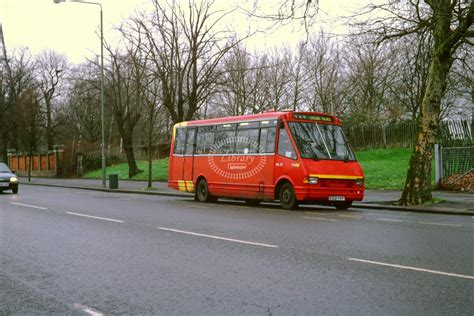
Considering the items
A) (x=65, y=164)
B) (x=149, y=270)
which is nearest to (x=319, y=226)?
(x=149, y=270)

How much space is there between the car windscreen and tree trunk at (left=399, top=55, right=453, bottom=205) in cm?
200

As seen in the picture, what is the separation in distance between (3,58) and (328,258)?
206 ft

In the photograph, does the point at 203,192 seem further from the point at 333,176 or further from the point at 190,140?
the point at 333,176

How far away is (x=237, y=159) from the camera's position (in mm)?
20234

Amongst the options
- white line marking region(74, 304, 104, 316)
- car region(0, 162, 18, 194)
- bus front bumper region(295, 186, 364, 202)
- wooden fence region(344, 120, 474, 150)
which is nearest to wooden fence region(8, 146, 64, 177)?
car region(0, 162, 18, 194)

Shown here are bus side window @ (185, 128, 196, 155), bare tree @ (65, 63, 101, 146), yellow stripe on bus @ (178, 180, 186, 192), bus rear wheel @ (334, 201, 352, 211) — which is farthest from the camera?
bare tree @ (65, 63, 101, 146)

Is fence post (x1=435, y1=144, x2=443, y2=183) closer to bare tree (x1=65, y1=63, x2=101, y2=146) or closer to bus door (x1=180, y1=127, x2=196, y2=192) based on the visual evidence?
bus door (x1=180, y1=127, x2=196, y2=192)

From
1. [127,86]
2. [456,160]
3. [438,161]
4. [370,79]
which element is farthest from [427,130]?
[370,79]

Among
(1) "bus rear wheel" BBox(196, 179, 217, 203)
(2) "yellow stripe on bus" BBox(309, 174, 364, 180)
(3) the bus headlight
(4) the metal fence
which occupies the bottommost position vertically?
(1) "bus rear wheel" BBox(196, 179, 217, 203)

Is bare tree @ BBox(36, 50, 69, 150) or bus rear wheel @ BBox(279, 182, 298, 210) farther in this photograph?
bare tree @ BBox(36, 50, 69, 150)

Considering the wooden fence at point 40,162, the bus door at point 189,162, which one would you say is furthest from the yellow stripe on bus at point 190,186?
the wooden fence at point 40,162

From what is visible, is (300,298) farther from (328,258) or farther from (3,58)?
(3,58)

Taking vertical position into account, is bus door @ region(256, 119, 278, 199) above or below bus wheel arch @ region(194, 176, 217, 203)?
above

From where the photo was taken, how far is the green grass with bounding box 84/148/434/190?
85.0 feet
